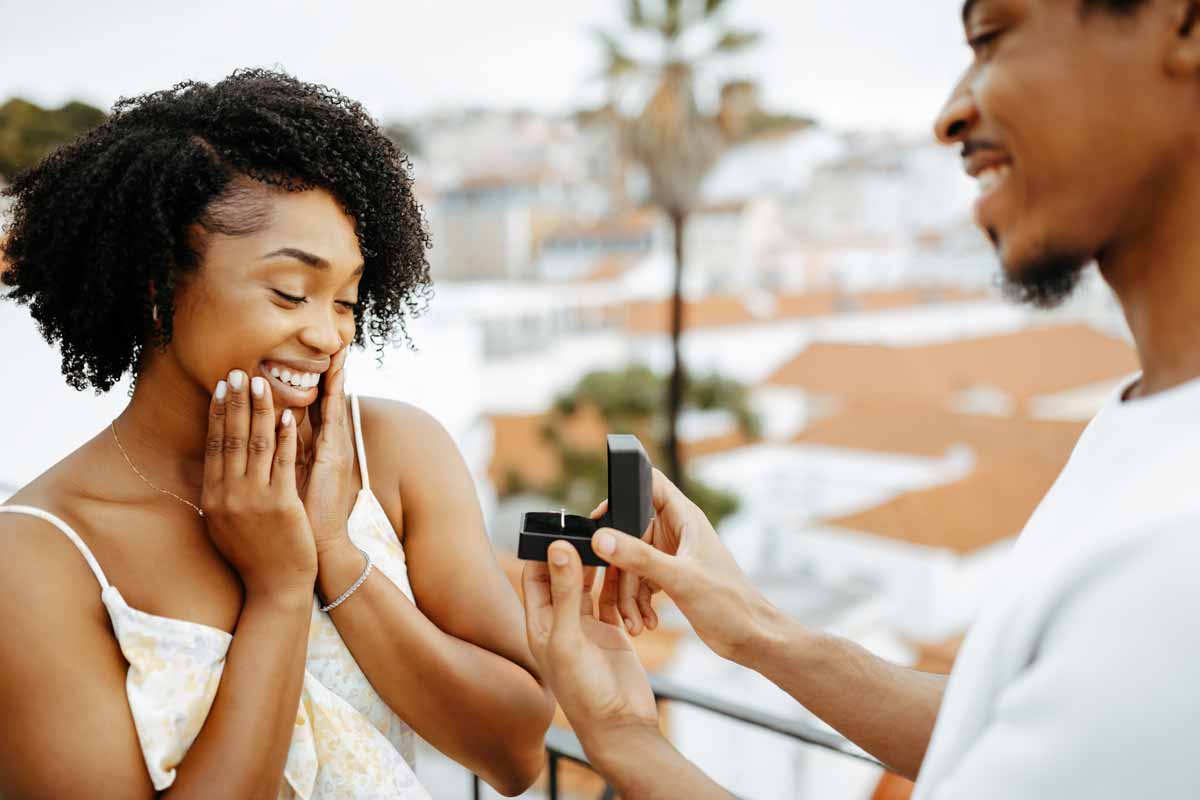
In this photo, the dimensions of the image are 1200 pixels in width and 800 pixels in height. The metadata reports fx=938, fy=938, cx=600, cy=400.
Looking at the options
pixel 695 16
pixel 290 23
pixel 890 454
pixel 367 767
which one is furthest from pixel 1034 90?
pixel 890 454

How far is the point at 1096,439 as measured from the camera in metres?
Result: 0.93

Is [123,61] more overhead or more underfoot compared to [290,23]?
more underfoot

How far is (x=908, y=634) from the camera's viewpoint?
603 inches

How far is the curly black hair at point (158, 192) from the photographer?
136 centimetres

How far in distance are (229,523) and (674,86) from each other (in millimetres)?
16453

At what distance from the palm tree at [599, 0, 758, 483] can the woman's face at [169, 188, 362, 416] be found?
15.3 meters

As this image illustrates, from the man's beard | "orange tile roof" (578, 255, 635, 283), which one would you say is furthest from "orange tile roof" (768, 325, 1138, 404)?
the man's beard

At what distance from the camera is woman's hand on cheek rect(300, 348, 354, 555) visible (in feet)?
4.70

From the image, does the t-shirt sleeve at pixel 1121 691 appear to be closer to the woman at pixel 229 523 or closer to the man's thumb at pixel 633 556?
the man's thumb at pixel 633 556

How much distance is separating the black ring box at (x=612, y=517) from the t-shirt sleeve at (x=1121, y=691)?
0.61 meters

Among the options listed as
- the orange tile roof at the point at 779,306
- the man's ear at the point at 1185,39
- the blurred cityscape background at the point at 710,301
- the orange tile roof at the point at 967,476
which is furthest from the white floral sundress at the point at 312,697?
the orange tile roof at the point at 779,306

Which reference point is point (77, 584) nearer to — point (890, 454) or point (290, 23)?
point (290, 23)

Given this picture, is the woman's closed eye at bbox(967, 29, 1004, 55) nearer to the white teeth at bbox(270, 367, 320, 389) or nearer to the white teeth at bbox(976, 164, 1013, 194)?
the white teeth at bbox(976, 164, 1013, 194)

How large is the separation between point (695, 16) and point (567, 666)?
1685 cm
